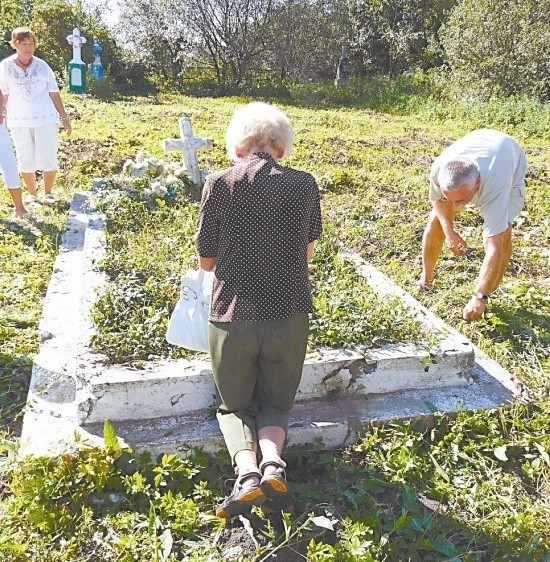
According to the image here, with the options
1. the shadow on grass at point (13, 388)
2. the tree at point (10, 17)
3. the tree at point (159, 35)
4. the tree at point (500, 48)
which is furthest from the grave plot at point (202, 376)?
the tree at point (10, 17)

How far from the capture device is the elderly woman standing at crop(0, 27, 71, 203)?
17.5 feet

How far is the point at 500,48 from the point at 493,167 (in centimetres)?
1172

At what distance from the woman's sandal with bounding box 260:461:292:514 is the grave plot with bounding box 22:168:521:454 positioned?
19.0 inches

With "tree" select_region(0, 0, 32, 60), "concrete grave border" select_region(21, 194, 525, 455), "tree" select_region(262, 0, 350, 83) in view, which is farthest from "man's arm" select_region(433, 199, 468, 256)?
"tree" select_region(0, 0, 32, 60)

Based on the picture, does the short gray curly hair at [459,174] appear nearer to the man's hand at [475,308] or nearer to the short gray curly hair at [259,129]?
the man's hand at [475,308]

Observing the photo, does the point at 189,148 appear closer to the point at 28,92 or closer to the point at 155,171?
the point at 155,171

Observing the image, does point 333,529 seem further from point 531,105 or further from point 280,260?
point 531,105

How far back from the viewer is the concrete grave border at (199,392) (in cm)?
279

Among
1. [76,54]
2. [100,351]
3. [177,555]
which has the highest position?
[76,54]

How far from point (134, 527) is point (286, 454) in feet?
2.52

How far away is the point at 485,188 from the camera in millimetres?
3736

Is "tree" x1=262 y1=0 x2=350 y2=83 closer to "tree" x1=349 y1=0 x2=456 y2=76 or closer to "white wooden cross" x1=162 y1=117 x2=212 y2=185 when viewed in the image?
"tree" x1=349 y1=0 x2=456 y2=76

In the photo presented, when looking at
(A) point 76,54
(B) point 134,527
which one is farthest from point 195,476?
(A) point 76,54

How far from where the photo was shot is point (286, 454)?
2.81 m
